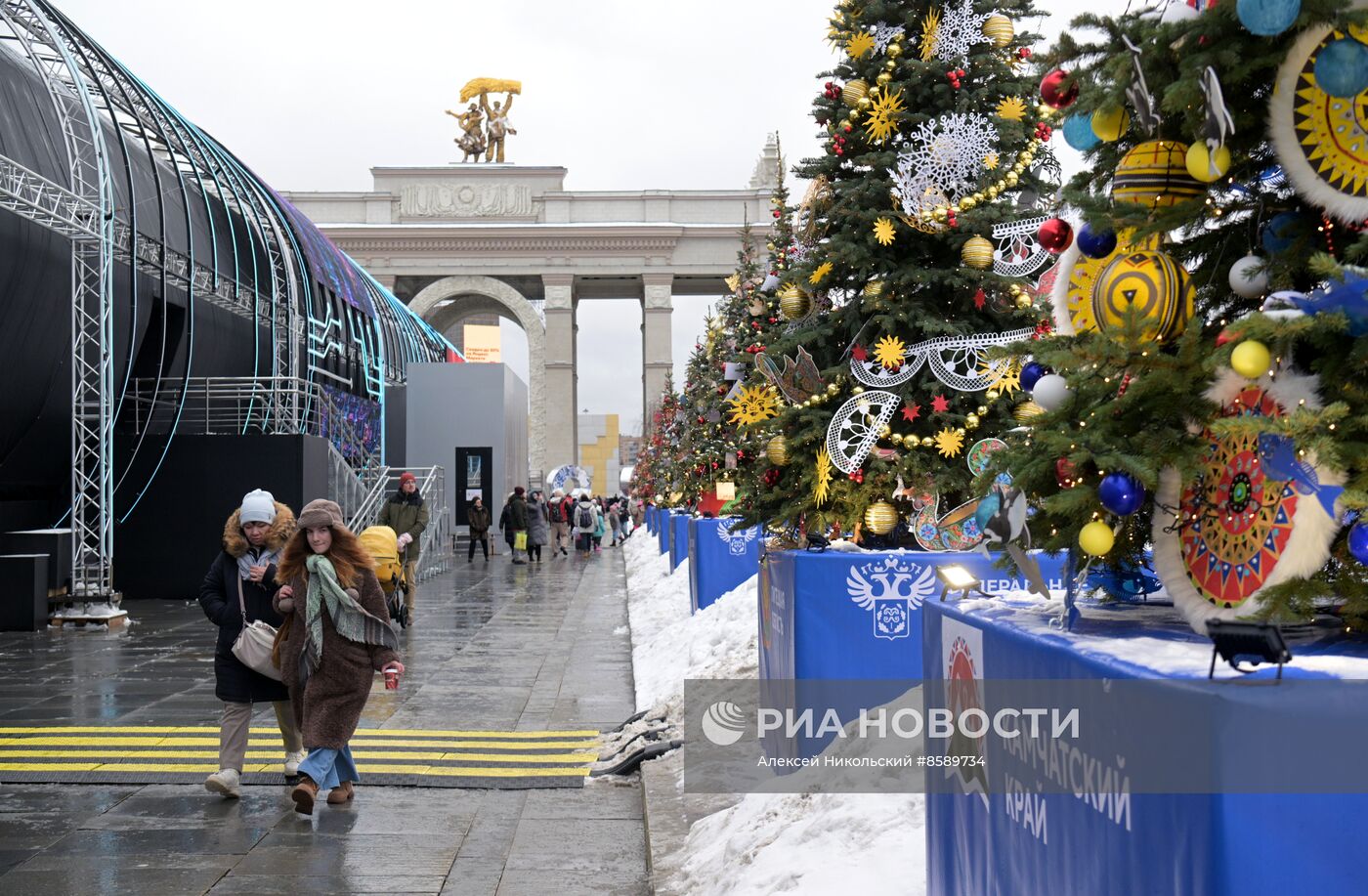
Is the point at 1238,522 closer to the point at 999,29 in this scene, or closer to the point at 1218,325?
the point at 1218,325

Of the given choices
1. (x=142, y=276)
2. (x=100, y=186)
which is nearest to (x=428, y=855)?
(x=100, y=186)

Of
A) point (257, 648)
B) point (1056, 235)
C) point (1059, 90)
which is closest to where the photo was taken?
point (1059, 90)

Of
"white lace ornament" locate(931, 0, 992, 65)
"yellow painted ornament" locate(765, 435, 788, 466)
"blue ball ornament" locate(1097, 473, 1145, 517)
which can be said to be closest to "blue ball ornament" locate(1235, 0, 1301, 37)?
"blue ball ornament" locate(1097, 473, 1145, 517)

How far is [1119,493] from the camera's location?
300 centimetres

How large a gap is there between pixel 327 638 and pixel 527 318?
60.6 m

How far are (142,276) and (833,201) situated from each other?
587 inches

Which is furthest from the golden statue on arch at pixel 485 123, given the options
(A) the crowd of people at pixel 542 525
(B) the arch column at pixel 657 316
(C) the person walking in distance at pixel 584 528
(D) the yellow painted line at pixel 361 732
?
(D) the yellow painted line at pixel 361 732

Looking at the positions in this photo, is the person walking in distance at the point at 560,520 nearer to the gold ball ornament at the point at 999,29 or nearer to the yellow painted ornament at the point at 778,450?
the yellow painted ornament at the point at 778,450

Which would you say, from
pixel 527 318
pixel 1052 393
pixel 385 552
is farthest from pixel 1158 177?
pixel 527 318

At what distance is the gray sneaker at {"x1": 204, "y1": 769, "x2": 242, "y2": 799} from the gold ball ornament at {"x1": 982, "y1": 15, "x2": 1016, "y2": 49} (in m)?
6.51

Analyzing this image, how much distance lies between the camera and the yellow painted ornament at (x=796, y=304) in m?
8.91

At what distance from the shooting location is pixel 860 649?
7.04 meters

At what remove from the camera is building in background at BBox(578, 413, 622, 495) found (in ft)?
258

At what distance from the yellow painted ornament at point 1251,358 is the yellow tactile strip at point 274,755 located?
601 cm
